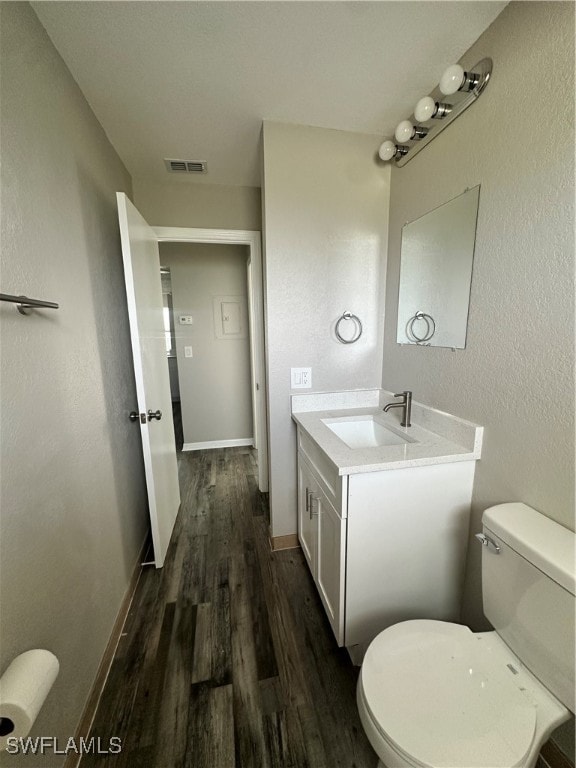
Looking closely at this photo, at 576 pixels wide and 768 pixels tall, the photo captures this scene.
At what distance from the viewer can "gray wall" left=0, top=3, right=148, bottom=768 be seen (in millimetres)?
786

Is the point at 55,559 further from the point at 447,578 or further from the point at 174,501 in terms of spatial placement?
the point at 447,578

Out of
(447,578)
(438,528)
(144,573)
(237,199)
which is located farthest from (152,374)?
(447,578)

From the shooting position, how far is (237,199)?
215 centimetres

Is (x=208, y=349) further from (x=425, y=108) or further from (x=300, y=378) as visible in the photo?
(x=425, y=108)

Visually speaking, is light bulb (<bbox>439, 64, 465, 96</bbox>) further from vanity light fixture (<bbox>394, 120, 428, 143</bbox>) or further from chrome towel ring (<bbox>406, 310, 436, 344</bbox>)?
chrome towel ring (<bbox>406, 310, 436, 344</bbox>)

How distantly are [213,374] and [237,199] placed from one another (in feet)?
5.86

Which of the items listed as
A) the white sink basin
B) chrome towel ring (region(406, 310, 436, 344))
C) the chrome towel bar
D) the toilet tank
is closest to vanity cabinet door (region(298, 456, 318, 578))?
the white sink basin

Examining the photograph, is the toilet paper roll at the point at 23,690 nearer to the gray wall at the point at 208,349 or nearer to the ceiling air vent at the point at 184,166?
the ceiling air vent at the point at 184,166

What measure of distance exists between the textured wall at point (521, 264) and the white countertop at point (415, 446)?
53 millimetres

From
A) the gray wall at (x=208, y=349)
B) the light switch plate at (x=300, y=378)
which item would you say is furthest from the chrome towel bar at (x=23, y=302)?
the gray wall at (x=208, y=349)

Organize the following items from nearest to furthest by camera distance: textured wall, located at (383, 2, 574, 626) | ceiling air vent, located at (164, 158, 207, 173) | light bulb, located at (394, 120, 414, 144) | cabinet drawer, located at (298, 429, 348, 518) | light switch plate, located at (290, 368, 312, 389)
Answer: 1. textured wall, located at (383, 2, 574, 626)
2. cabinet drawer, located at (298, 429, 348, 518)
3. light bulb, located at (394, 120, 414, 144)
4. light switch plate, located at (290, 368, 312, 389)
5. ceiling air vent, located at (164, 158, 207, 173)

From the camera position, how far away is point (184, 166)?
1.89m

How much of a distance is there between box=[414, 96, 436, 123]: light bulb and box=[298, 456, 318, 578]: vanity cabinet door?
62.0 inches

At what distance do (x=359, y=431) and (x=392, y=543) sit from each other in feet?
2.06
